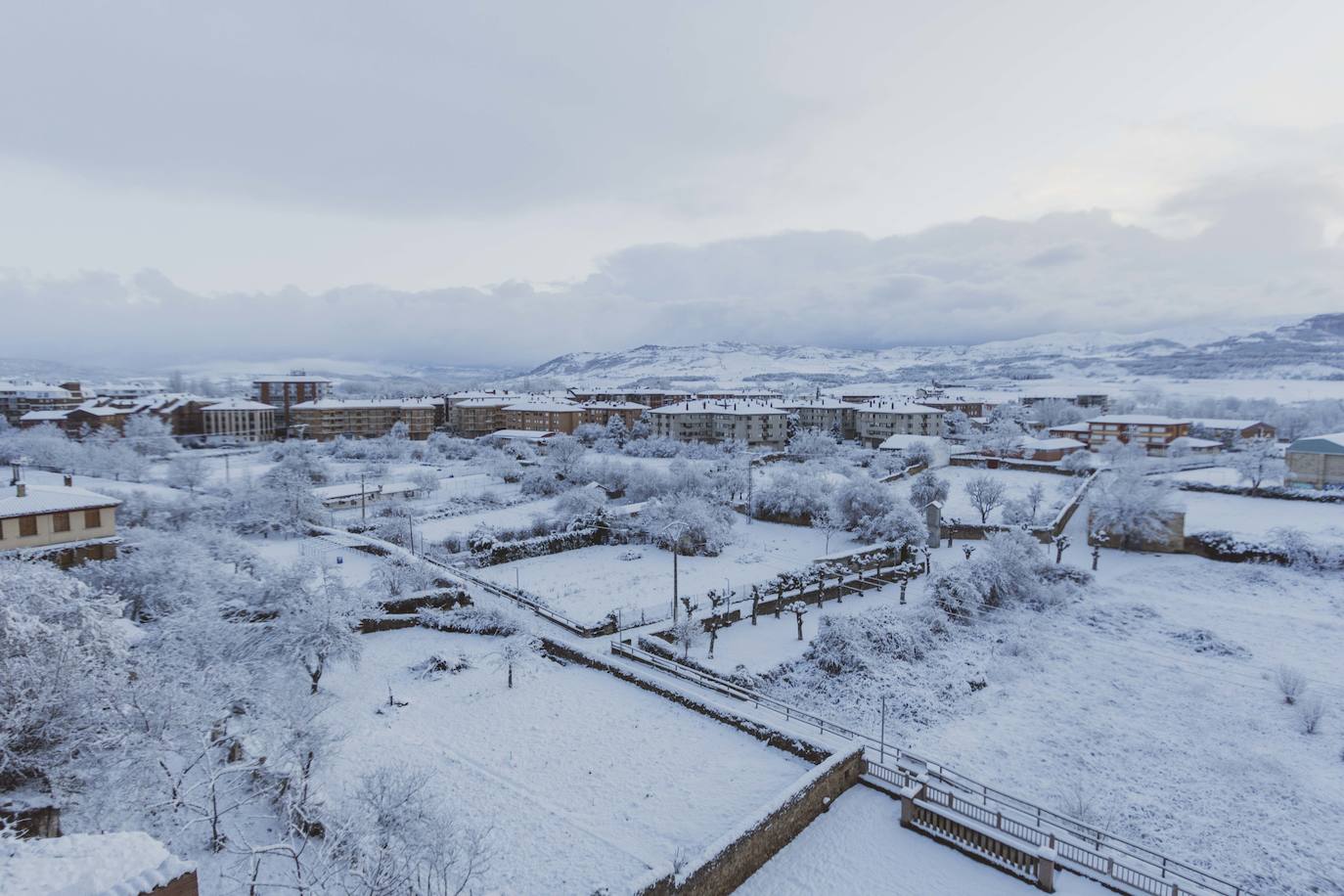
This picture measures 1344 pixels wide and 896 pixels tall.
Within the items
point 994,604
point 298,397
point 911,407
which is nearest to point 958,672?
point 994,604

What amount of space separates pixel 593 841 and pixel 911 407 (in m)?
78.5

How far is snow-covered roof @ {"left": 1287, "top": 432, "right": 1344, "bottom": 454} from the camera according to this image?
2010 inches

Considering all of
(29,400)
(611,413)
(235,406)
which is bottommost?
(611,413)

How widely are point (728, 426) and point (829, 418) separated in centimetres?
1911

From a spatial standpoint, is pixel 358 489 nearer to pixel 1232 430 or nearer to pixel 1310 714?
pixel 1310 714

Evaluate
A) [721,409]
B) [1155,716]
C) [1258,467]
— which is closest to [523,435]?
→ [721,409]

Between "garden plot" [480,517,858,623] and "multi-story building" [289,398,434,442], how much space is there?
63.2 meters

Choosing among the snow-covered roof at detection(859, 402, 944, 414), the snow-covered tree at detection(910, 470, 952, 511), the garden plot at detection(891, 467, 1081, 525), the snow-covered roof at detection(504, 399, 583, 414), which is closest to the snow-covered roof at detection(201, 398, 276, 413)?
the snow-covered roof at detection(504, 399, 583, 414)

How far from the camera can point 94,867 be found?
23.5ft

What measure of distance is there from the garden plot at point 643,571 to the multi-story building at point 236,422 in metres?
72.2

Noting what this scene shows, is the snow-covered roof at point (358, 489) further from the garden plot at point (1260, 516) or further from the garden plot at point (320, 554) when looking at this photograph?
the garden plot at point (1260, 516)

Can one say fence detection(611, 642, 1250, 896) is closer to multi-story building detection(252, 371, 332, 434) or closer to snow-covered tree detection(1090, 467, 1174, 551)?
snow-covered tree detection(1090, 467, 1174, 551)

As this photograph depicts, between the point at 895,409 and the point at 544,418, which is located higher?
the point at 895,409

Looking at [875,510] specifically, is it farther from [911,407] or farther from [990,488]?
[911,407]
